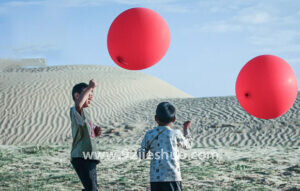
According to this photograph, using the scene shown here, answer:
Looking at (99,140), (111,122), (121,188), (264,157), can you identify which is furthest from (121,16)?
(111,122)

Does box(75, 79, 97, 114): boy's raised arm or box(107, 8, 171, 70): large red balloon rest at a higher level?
box(107, 8, 171, 70): large red balloon

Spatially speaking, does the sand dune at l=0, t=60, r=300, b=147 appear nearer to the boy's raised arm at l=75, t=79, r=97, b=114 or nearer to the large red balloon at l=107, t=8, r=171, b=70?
the large red balloon at l=107, t=8, r=171, b=70

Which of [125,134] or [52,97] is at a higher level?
[52,97]

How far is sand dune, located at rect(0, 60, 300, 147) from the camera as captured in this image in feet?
52.0

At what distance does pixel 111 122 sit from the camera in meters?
20.3

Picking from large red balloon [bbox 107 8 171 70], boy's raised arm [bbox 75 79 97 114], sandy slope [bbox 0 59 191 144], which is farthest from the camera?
sandy slope [bbox 0 59 191 144]

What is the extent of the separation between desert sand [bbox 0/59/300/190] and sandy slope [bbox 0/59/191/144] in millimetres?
45

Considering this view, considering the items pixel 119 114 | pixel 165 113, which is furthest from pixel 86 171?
pixel 119 114

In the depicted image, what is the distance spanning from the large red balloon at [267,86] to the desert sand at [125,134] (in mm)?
1968

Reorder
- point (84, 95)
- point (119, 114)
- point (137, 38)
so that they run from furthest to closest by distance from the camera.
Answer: point (119, 114) → point (137, 38) → point (84, 95)

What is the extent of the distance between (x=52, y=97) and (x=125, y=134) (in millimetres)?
8513

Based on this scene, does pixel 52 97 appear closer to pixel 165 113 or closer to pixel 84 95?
pixel 84 95

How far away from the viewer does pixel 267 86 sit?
4480 millimetres

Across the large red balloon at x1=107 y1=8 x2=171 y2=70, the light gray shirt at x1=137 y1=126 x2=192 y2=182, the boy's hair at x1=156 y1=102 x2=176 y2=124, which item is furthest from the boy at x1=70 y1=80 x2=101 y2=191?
the large red balloon at x1=107 y1=8 x2=171 y2=70
